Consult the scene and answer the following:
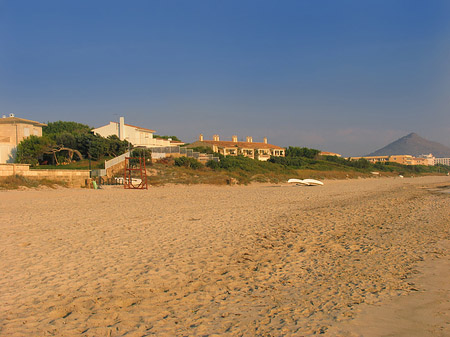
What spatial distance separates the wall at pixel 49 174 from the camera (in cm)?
1991

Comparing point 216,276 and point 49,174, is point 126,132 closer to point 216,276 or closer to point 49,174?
point 49,174

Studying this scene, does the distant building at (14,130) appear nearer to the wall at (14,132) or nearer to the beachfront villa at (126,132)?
the wall at (14,132)

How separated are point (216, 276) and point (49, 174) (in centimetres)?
1926

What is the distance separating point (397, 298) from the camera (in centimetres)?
486

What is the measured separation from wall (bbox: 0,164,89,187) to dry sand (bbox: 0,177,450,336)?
11.1m

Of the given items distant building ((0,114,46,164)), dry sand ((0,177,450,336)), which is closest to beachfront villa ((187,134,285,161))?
distant building ((0,114,46,164))

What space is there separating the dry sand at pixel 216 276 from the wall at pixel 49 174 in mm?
11064

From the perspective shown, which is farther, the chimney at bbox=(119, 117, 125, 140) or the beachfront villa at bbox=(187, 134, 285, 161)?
the beachfront villa at bbox=(187, 134, 285, 161)

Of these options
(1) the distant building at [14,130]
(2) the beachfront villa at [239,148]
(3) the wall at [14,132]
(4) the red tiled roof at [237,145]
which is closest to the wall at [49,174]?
(1) the distant building at [14,130]

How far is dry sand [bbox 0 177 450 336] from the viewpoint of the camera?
412 cm

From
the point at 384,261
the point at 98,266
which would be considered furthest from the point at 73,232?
the point at 384,261

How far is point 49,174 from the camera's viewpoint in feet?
71.7

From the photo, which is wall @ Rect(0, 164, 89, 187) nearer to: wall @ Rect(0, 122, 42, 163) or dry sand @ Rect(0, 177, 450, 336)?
dry sand @ Rect(0, 177, 450, 336)

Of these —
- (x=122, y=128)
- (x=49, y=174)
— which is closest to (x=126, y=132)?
(x=122, y=128)
